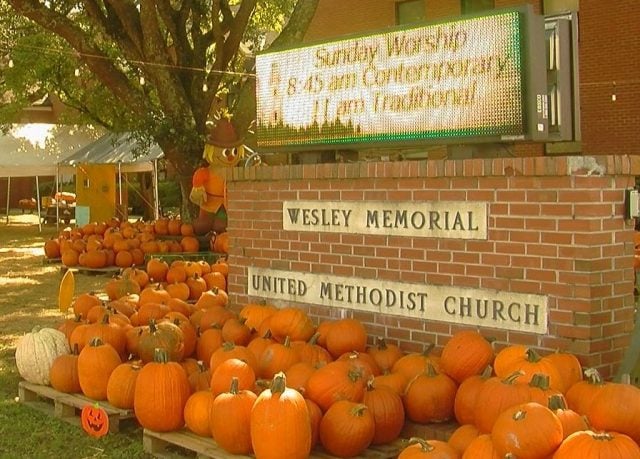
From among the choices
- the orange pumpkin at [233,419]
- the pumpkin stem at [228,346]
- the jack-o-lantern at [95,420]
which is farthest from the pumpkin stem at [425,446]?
the jack-o-lantern at [95,420]

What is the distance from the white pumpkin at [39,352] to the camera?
6.70 m

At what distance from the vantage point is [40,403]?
6.85 m

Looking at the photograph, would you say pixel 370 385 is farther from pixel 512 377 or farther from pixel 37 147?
pixel 37 147

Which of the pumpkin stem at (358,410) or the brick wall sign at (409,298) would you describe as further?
the brick wall sign at (409,298)

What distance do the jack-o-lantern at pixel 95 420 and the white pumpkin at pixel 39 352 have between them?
0.91 m

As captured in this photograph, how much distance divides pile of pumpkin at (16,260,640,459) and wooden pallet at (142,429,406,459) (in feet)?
0.16

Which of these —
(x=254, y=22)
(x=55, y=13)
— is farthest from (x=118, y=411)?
(x=254, y=22)

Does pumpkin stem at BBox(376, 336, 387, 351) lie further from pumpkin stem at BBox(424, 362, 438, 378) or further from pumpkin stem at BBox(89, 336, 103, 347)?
pumpkin stem at BBox(89, 336, 103, 347)

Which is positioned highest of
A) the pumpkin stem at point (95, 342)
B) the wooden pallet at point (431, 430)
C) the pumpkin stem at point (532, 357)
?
the pumpkin stem at point (532, 357)

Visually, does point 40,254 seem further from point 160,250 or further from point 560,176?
point 560,176

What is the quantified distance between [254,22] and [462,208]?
63.7 feet

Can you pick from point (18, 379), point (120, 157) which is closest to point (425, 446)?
point (18, 379)

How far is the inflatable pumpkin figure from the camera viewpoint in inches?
606

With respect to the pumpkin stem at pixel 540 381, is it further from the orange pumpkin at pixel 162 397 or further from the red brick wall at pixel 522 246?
the orange pumpkin at pixel 162 397
